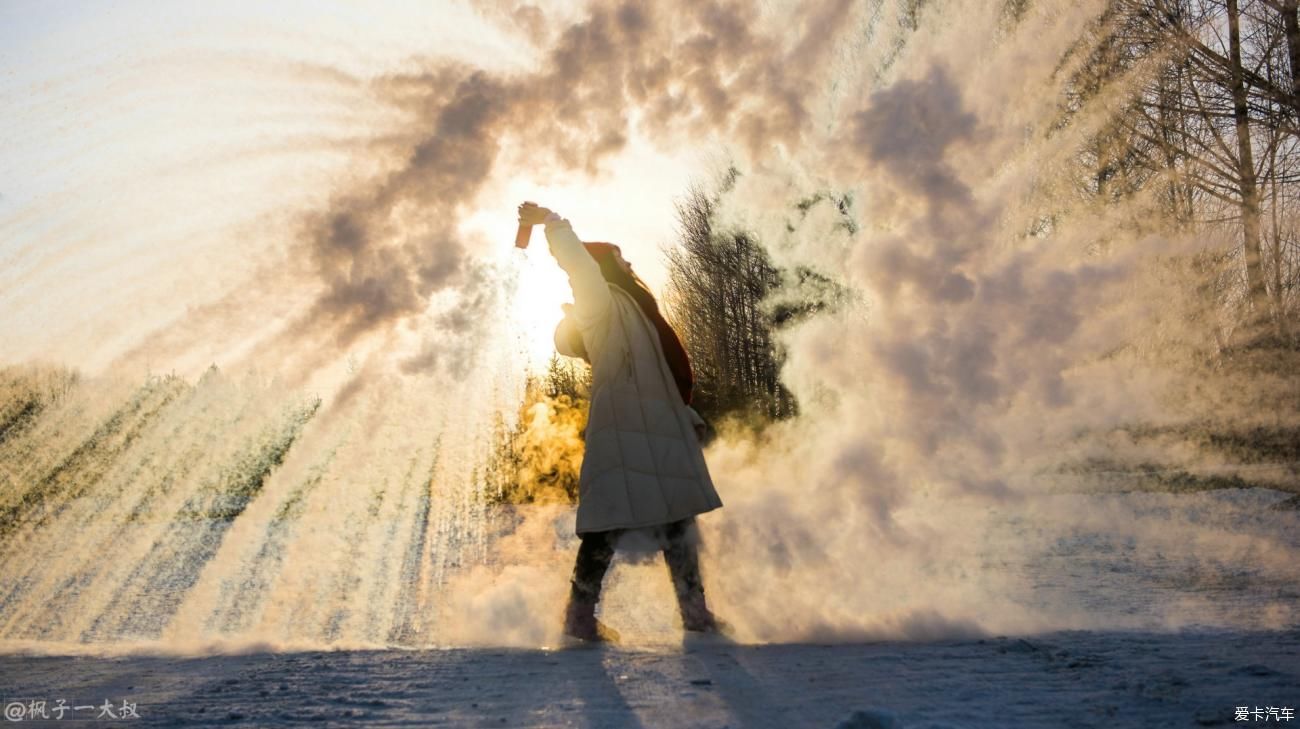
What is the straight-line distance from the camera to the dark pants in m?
4.47

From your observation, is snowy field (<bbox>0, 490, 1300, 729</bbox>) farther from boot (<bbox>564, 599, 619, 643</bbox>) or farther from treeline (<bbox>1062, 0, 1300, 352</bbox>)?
treeline (<bbox>1062, 0, 1300, 352</bbox>)

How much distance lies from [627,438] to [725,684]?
142 centimetres

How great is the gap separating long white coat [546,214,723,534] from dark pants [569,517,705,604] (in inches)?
5.9

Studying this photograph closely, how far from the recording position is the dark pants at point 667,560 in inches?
176

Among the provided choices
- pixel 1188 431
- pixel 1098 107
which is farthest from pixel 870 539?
pixel 1188 431

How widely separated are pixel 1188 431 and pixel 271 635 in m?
12.7

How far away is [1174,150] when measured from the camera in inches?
447

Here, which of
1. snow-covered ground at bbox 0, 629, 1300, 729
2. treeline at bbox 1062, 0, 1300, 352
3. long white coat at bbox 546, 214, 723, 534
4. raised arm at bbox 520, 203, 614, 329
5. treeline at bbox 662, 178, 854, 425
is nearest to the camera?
snow-covered ground at bbox 0, 629, 1300, 729

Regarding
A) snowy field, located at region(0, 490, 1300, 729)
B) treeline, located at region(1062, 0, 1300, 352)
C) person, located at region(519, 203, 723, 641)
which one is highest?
treeline, located at region(1062, 0, 1300, 352)

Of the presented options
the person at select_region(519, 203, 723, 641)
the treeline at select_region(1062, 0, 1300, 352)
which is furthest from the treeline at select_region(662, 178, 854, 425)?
the person at select_region(519, 203, 723, 641)

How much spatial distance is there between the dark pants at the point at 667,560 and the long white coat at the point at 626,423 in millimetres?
150

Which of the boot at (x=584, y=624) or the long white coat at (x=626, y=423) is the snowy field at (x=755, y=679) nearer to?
the boot at (x=584, y=624)

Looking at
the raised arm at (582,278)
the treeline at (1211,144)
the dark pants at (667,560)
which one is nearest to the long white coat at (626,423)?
the raised arm at (582,278)

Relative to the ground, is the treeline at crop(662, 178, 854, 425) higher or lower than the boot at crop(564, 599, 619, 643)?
higher
